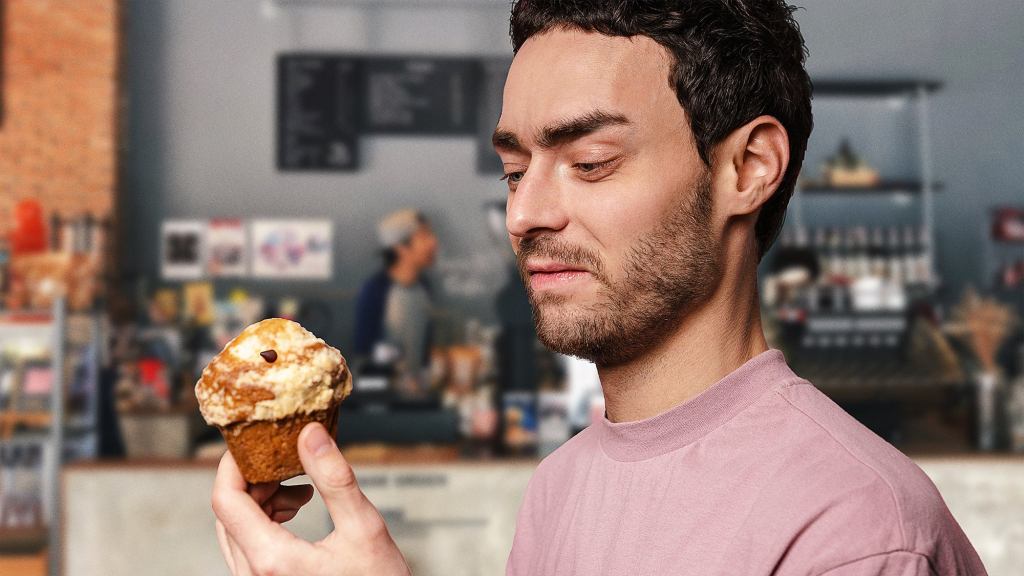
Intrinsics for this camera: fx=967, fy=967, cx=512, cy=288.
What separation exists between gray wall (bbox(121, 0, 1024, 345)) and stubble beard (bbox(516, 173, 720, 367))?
4650mm

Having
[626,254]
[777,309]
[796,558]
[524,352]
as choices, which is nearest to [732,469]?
[796,558]

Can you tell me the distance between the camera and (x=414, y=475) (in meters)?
3.79

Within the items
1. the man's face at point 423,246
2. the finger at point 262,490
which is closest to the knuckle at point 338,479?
the finger at point 262,490

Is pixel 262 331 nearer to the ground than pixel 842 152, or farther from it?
nearer to the ground

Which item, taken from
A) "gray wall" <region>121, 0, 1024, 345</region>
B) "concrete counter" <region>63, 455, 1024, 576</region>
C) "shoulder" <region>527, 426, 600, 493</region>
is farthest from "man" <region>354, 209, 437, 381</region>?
"shoulder" <region>527, 426, 600, 493</region>

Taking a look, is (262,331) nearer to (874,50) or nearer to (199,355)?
(199,355)

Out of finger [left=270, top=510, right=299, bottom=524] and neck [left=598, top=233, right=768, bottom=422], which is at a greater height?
neck [left=598, top=233, right=768, bottom=422]

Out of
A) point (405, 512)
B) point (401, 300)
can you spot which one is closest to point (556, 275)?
point (405, 512)

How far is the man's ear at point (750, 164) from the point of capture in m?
1.21

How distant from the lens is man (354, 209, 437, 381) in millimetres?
5152

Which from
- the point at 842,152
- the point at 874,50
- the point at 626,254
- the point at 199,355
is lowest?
the point at 199,355

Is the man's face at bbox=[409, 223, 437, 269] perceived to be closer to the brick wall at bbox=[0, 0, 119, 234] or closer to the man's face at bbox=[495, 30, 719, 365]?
the brick wall at bbox=[0, 0, 119, 234]

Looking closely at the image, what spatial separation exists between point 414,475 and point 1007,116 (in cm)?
461

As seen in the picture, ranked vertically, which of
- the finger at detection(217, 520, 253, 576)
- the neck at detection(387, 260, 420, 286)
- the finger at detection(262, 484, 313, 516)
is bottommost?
the finger at detection(217, 520, 253, 576)
